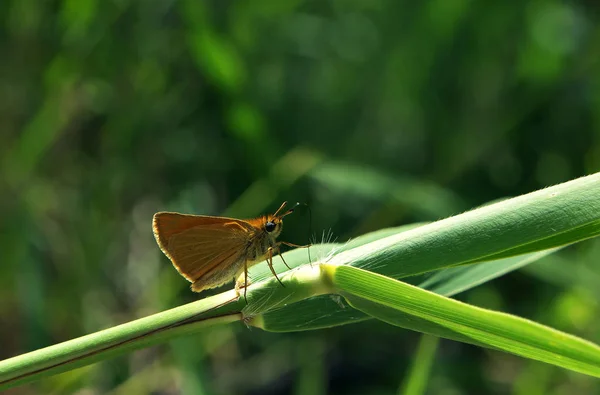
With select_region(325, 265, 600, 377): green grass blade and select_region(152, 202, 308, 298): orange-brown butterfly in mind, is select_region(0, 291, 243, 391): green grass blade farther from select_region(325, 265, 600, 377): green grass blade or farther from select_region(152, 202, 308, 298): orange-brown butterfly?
select_region(152, 202, 308, 298): orange-brown butterfly

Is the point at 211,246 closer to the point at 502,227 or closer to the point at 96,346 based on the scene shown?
the point at 96,346

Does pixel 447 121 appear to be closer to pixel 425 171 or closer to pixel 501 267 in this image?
pixel 425 171

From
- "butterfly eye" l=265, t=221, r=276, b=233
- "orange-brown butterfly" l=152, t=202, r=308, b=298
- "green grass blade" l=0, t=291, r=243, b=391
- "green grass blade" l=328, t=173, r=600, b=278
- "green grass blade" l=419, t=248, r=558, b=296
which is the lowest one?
"green grass blade" l=0, t=291, r=243, b=391

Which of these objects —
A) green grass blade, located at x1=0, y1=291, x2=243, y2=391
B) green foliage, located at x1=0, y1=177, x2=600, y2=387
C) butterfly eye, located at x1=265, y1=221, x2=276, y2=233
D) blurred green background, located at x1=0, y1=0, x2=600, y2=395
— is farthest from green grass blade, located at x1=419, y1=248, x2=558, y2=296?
blurred green background, located at x1=0, y1=0, x2=600, y2=395

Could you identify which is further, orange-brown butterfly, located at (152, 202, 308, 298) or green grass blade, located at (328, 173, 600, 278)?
orange-brown butterfly, located at (152, 202, 308, 298)

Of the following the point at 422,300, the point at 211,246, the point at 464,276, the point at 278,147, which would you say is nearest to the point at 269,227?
the point at 211,246

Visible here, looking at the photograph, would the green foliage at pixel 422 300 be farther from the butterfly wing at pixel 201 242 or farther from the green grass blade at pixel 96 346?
the butterfly wing at pixel 201 242

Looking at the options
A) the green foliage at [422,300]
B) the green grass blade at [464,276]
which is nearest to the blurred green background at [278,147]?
the green grass blade at [464,276]
